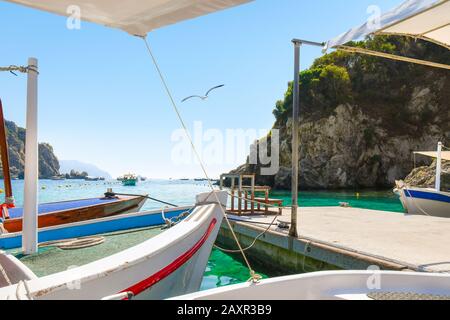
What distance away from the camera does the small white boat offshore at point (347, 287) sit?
9.34 feet

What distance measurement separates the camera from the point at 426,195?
50.0 feet

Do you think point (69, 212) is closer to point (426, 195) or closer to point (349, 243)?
point (349, 243)

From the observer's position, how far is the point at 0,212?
8.88m

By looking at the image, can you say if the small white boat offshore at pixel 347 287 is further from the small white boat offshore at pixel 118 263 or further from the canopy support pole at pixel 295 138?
the canopy support pole at pixel 295 138

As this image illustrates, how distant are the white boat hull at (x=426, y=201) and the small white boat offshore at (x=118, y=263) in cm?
1339

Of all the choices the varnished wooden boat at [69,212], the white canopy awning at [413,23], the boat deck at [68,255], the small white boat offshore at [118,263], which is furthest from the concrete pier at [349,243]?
the white canopy awning at [413,23]

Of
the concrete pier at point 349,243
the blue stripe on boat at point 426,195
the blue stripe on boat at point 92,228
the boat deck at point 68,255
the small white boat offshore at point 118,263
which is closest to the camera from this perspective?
Answer: the small white boat offshore at point 118,263

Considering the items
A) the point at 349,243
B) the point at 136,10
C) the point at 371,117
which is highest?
the point at 371,117

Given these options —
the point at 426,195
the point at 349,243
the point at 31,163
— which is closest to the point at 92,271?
the point at 31,163

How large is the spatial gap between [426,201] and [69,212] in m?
15.7

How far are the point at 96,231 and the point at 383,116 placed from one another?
5702 centimetres

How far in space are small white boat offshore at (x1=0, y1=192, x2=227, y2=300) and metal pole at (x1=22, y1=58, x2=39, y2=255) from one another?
14.7 inches

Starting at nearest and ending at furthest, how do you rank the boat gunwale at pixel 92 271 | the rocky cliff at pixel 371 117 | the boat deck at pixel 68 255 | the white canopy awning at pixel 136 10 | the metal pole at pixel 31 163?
the boat gunwale at pixel 92 271 < the white canopy awning at pixel 136 10 < the boat deck at pixel 68 255 < the metal pole at pixel 31 163 < the rocky cliff at pixel 371 117

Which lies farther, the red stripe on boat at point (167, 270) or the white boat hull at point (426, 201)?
the white boat hull at point (426, 201)
